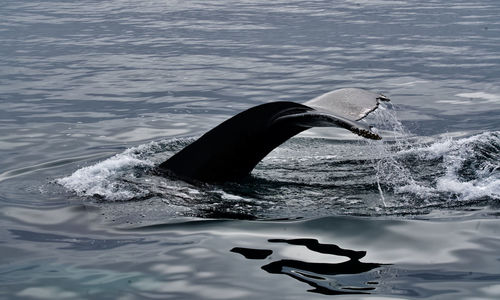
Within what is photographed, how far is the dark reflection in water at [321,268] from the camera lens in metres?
5.07

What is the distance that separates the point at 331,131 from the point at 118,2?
87.3 feet

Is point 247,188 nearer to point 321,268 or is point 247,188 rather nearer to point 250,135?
point 250,135

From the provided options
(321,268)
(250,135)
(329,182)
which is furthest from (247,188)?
(321,268)

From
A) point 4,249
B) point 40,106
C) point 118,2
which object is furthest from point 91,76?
point 118,2

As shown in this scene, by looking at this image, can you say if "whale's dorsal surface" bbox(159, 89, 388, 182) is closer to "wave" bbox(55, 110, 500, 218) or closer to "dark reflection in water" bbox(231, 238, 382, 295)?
"wave" bbox(55, 110, 500, 218)

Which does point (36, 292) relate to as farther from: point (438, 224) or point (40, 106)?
point (40, 106)

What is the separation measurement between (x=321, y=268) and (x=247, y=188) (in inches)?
83.3

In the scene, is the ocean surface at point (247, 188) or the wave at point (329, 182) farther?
the wave at point (329, 182)

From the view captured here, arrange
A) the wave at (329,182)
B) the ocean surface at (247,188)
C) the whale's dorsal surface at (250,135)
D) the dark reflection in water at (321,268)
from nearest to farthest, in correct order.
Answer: the dark reflection in water at (321,268), the ocean surface at (247,188), the whale's dorsal surface at (250,135), the wave at (329,182)

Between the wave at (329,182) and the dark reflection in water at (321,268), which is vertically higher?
the wave at (329,182)

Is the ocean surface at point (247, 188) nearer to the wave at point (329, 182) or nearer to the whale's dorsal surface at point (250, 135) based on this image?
the wave at point (329, 182)

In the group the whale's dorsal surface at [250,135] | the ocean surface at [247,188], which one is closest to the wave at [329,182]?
the ocean surface at [247,188]

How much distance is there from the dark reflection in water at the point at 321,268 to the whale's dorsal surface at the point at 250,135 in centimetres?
108

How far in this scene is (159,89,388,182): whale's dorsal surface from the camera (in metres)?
6.81
